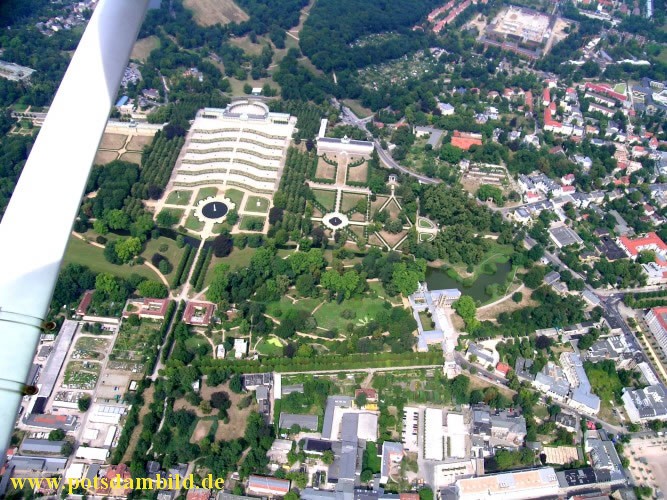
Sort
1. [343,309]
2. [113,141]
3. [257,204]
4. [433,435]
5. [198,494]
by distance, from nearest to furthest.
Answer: [198,494] < [433,435] < [343,309] < [257,204] < [113,141]

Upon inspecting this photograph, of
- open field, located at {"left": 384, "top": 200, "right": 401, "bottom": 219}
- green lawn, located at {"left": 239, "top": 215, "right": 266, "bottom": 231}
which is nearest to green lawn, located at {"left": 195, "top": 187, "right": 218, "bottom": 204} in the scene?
green lawn, located at {"left": 239, "top": 215, "right": 266, "bottom": 231}

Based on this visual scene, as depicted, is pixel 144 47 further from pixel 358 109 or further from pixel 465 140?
pixel 465 140

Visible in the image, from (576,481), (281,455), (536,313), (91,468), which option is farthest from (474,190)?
(91,468)

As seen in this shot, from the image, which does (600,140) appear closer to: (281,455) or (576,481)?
(576,481)

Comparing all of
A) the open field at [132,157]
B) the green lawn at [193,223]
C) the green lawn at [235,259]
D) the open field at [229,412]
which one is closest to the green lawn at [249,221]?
the green lawn at [235,259]

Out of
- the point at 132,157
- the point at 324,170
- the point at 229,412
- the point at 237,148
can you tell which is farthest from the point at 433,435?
the point at 132,157
